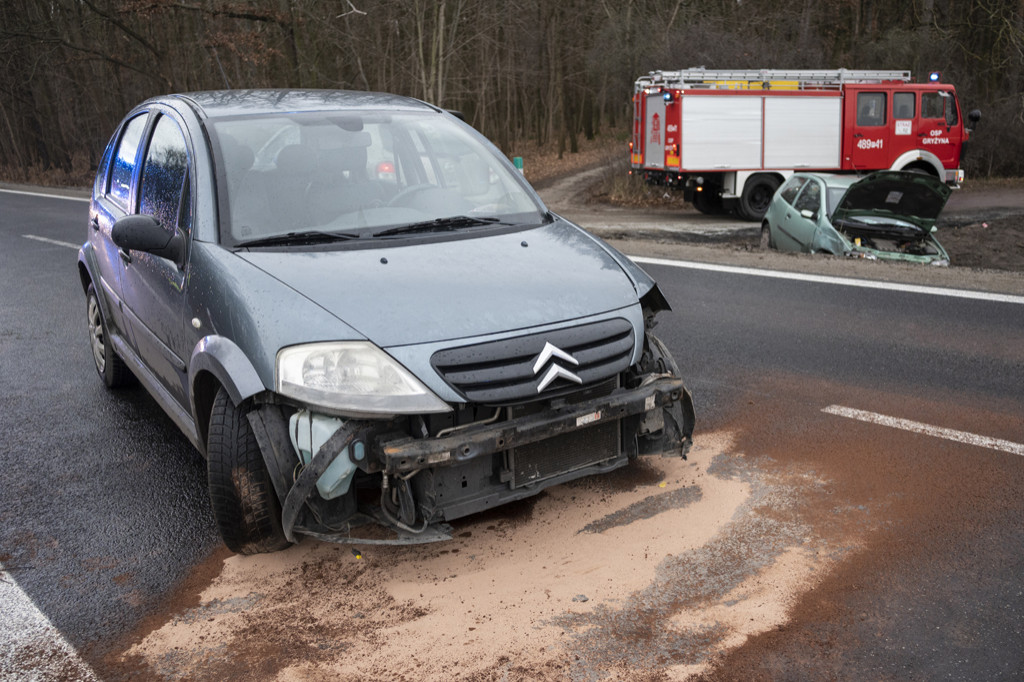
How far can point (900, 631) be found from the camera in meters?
3.27

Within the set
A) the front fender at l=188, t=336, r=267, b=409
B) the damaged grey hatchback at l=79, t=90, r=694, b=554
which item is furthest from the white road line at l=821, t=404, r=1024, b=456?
the front fender at l=188, t=336, r=267, b=409

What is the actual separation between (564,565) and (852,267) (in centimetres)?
747

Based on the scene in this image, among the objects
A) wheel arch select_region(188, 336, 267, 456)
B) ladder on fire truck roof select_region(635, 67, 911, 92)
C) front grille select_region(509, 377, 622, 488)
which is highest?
ladder on fire truck roof select_region(635, 67, 911, 92)

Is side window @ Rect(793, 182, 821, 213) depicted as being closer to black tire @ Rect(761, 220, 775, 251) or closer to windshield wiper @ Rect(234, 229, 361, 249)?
black tire @ Rect(761, 220, 775, 251)

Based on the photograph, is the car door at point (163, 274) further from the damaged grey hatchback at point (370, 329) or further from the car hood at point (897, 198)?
the car hood at point (897, 198)

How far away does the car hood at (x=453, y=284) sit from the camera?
3607mm

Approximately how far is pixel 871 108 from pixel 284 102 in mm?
18991

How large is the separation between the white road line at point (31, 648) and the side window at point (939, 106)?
21551 mm

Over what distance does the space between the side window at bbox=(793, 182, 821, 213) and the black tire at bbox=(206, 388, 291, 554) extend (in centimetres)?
1033

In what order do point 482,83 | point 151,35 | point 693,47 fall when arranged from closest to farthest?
point 693,47 < point 151,35 < point 482,83

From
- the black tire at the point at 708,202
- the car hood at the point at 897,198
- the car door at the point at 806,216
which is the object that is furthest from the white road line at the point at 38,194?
the car hood at the point at 897,198

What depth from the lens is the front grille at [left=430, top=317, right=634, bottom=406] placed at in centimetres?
350

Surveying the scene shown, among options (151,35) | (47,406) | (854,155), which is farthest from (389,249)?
(151,35)

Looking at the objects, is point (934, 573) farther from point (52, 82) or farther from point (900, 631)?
point (52, 82)
